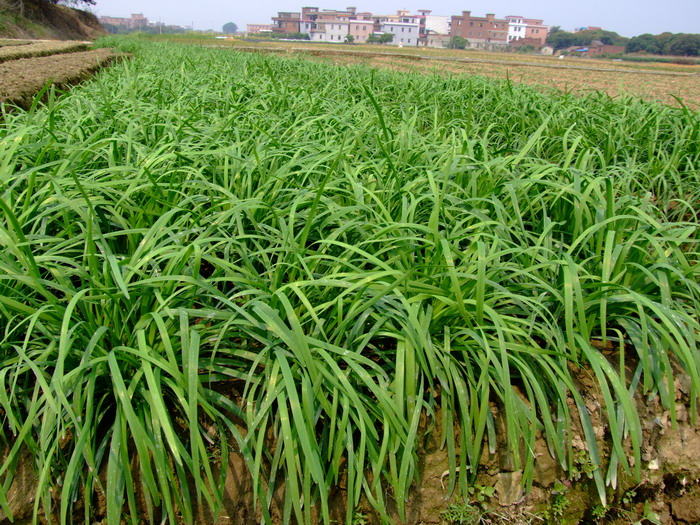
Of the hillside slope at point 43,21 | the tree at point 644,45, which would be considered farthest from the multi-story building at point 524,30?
the hillside slope at point 43,21

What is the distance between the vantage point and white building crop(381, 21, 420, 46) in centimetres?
9781

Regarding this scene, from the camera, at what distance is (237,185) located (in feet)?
6.29

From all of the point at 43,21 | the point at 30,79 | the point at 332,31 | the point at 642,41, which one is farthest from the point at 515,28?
the point at 30,79

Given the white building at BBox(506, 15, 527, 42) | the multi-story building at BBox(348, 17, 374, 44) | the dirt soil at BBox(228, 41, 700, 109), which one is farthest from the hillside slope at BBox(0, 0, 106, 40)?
the white building at BBox(506, 15, 527, 42)

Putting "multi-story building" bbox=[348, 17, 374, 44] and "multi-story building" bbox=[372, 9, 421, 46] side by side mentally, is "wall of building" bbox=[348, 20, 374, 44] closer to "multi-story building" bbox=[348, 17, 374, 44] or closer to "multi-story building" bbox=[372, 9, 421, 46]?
"multi-story building" bbox=[348, 17, 374, 44]

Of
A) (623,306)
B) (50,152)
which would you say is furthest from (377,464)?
(50,152)

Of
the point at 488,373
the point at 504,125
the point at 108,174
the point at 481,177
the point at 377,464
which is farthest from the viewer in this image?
the point at 504,125

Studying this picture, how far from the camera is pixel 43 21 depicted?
31.6 meters

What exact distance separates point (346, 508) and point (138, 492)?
50 centimetres

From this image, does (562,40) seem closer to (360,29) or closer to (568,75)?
(360,29)

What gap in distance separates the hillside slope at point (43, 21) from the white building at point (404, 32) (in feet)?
232

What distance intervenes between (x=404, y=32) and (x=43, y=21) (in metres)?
81.4

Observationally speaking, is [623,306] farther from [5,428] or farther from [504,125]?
[504,125]

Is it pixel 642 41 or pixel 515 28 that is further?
pixel 515 28
